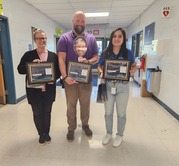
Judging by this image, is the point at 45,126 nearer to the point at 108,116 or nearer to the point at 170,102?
the point at 108,116

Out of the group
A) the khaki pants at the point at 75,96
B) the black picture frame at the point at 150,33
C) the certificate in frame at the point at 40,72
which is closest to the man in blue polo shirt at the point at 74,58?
the khaki pants at the point at 75,96

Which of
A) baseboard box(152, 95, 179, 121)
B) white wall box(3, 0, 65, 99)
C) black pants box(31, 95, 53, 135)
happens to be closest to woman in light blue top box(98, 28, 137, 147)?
black pants box(31, 95, 53, 135)

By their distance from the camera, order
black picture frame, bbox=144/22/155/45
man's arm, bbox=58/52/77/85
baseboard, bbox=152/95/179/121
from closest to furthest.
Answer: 1. man's arm, bbox=58/52/77/85
2. baseboard, bbox=152/95/179/121
3. black picture frame, bbox=144/22/155/45

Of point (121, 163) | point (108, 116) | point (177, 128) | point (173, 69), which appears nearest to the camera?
point (121, 163)

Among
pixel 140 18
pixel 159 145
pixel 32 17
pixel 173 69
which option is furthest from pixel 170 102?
pixel 32 17

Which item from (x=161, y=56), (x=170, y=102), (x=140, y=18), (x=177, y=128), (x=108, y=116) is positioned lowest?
(x=177, y=128)

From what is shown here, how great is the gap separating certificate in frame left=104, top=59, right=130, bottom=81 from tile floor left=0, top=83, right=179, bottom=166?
0.90m

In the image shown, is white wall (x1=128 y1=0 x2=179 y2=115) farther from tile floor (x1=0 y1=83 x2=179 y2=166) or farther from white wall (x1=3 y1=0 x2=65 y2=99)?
white wall (x1=3 y1=0 x2=65 y2=99)

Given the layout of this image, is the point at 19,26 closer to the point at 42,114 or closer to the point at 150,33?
the point at 42,114

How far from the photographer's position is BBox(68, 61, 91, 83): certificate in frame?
183 cm

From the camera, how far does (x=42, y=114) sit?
78.5 inches

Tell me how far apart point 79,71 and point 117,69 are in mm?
434

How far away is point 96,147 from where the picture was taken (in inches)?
79.0

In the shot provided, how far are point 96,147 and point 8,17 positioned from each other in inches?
123
